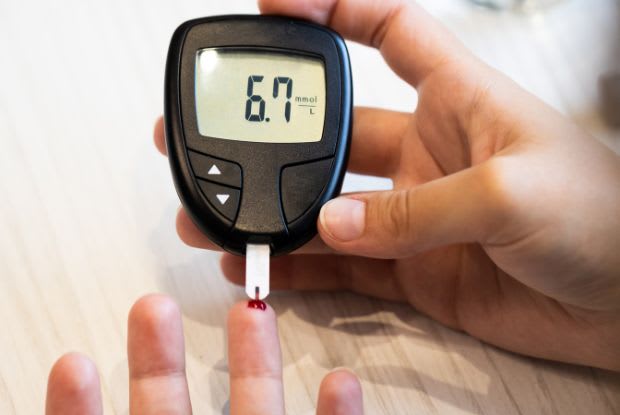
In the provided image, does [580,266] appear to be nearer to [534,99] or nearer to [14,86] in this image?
[534,99]

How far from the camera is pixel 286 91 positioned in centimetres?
97

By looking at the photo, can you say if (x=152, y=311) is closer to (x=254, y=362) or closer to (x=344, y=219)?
(x=254, y=362)

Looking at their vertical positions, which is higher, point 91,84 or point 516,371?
point 91,84

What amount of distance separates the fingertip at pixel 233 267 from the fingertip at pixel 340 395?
0.28m

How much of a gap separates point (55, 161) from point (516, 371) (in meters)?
0.89

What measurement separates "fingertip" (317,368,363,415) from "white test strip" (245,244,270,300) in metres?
0.15

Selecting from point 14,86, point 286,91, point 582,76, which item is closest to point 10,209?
point 14,86

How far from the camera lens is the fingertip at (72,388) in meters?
0.81

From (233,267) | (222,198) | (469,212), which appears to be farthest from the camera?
(233,267)

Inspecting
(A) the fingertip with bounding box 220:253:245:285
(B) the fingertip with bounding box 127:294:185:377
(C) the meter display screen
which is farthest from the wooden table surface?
(C) the meter display screen

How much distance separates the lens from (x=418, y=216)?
2.65 ft

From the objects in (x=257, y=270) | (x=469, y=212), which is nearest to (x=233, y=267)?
(x=257, y=270)

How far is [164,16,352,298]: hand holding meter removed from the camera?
2.93 ft

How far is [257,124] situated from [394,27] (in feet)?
1.03
